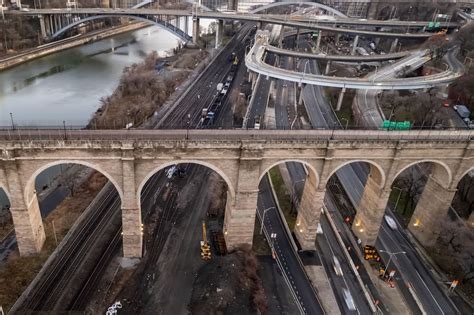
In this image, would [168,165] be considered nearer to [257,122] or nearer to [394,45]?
[257,122]

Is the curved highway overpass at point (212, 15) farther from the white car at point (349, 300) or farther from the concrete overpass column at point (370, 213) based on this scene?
the white car at point (349, 300)

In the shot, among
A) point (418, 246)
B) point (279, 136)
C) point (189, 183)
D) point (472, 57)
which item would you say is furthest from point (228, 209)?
point (472, 57)

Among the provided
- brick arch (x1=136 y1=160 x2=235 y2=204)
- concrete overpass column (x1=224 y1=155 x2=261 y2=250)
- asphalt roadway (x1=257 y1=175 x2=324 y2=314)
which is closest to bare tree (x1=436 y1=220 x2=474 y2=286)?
asphalt roadway (x1=257 y1=175 x2=324 y2=314)

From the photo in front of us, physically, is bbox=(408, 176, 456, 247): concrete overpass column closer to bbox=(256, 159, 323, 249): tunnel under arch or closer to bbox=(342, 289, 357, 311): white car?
bbox=(342, 289, 357, 311): white car

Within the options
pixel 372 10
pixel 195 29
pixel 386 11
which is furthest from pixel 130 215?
pixel 372 10

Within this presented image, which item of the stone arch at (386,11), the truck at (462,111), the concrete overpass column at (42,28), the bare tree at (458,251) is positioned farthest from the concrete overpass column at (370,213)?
the stone arch at (386,11)

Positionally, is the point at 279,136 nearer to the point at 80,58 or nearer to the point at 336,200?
the point at 336,200
